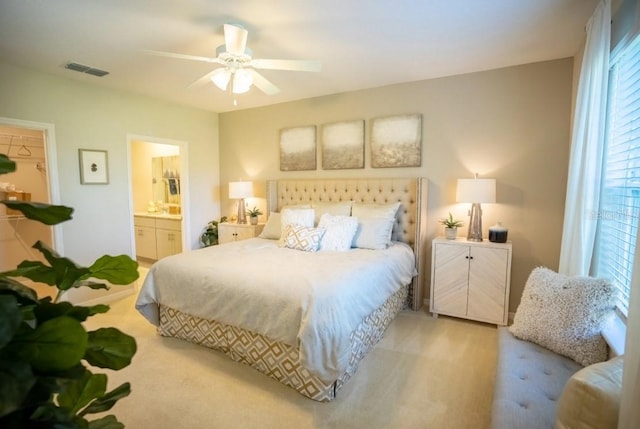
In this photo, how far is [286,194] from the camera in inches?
177

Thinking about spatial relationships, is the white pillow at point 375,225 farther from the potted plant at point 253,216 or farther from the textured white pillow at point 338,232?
the potted plant at point 253,216

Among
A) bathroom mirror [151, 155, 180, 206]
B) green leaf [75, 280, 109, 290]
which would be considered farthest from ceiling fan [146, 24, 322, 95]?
bathroom mirror [151, 155, 180, 206]

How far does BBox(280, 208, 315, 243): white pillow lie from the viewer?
365 cm

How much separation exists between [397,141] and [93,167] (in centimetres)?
353

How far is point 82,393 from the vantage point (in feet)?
2.63

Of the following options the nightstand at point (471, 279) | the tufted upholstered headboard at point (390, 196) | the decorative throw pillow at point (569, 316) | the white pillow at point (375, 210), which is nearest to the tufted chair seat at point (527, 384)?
the decorative throw pillow at point (569, 316)

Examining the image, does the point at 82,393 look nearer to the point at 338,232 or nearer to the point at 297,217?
the point at 338,232

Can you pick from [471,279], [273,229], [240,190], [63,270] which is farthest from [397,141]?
[63,270]

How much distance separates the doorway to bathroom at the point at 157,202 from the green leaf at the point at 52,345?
449cm

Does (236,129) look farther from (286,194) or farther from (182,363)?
(182,363)

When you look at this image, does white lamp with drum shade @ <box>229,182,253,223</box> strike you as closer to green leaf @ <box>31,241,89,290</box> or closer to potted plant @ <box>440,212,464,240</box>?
potted plant @ <box>440,212,464,240</box>

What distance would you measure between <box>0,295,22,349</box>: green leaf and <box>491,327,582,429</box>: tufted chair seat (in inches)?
62.7

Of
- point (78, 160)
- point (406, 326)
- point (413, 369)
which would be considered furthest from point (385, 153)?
point (78, 160)

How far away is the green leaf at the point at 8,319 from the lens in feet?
1.67
